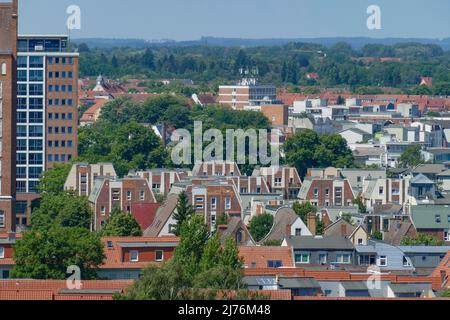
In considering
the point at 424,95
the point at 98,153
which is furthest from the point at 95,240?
the point at 424,95

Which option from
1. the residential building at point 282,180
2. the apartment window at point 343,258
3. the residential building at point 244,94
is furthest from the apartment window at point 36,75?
the residential building at point 244,94

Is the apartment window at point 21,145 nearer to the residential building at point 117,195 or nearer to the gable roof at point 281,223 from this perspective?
the residential building at point 117,195

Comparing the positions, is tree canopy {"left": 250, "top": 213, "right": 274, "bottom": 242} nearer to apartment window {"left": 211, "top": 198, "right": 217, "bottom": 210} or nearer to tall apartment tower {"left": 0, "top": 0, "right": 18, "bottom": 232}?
apartment window {"left": 211, "top": 198, "right": 217, "bottom": 210}

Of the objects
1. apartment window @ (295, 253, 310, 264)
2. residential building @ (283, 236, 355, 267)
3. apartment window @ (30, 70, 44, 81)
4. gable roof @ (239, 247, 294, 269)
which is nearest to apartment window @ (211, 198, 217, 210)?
residential building @ (283, 236, 355, 267)

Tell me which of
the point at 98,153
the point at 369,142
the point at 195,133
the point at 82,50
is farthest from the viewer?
the point at 82,50

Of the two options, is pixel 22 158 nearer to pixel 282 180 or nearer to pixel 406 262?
pixel 282 180
